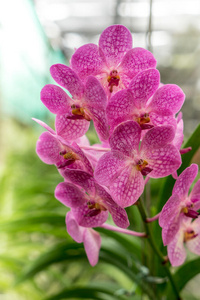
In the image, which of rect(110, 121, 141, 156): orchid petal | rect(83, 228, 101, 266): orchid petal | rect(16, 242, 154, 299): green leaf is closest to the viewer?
rect(110, 121, 141, 156): orchid petal

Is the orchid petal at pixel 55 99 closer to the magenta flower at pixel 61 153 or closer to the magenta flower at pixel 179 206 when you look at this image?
the magenta flower at pixel 61 153

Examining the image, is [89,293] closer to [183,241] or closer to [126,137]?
[183,241]

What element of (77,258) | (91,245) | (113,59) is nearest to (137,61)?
(113,59)

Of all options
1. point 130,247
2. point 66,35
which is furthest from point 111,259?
point 66,35

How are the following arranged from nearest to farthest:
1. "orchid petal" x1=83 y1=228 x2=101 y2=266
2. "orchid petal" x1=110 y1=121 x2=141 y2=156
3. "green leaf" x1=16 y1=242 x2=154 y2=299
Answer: "orchid petal" x1=110 y1=121 x2=141 y2=156 < "orchid petal" x1=83 y1=228 x2=101 y2=266 < "green leaf" x1=16 y1=242 x2=154 y2=299

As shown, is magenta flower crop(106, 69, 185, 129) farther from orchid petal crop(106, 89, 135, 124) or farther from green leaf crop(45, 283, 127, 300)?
green leaf crop(45, 283, 127, 300)

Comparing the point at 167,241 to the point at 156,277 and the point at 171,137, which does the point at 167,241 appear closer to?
the point at 171,137

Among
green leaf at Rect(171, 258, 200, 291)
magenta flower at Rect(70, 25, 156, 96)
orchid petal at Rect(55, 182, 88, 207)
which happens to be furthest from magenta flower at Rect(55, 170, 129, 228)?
green leaf at Rect(171, 258, 200, 291)

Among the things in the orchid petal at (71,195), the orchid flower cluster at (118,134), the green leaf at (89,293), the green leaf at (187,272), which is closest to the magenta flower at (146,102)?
the orchid flower cluster at (118,134)
